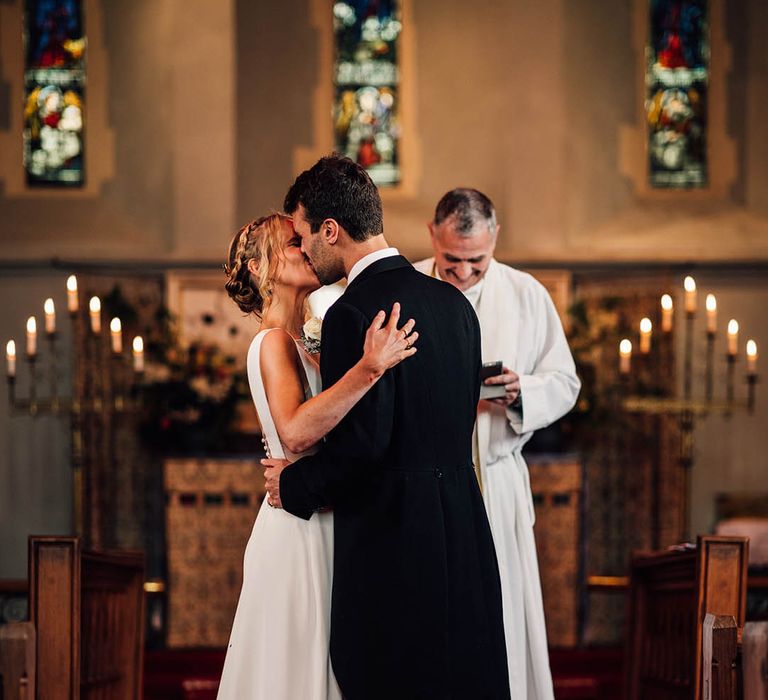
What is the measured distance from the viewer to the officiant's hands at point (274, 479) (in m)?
3.10

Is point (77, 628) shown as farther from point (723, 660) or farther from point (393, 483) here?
point (723, 660)

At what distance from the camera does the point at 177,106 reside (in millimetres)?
8305

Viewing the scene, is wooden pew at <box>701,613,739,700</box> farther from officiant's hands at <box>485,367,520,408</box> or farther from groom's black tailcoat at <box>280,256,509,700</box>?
officiant's hands at <box>485,367,520,408</box>

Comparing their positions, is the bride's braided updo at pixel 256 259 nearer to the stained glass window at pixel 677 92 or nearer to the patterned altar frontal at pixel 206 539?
the patterned altar frontal at pixel 206 539

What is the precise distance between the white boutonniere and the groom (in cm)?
28

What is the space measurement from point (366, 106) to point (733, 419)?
133 inches

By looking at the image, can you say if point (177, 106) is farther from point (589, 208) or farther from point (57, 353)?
point (589, 208)

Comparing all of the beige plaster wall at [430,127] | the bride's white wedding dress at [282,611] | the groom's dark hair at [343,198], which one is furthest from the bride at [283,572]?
the beige plaster wall at [430,127]

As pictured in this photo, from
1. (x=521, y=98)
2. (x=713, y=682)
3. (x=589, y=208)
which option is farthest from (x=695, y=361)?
(x=713, y=682)

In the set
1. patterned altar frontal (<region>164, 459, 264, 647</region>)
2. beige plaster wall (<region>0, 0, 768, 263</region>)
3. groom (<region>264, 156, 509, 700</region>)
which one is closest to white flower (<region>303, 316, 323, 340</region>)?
groom (<region>264, 156, 509, 700</region>)

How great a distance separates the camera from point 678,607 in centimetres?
436

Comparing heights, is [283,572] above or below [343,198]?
below

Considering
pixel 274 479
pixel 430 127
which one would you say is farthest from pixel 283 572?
pixel 430 127

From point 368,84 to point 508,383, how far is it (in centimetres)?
535
